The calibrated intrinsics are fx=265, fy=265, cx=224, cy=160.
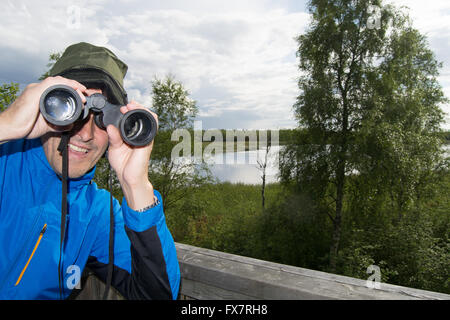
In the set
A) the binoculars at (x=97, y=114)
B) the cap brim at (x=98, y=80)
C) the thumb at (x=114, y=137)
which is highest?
the cap brim at (x=98, y=80)

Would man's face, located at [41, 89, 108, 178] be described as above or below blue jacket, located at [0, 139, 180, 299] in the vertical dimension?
above

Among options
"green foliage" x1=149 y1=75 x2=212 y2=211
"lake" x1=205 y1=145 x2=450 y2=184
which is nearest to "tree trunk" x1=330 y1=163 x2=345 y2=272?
"lake" x1=205 y1=145 x2=450 y2=184

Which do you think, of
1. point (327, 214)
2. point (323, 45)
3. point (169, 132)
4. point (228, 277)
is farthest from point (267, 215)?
point (228, 277)

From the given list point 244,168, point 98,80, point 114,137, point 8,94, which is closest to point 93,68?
point 98,80

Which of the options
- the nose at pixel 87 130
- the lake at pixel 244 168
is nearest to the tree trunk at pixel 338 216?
the lake at pixel 244 168

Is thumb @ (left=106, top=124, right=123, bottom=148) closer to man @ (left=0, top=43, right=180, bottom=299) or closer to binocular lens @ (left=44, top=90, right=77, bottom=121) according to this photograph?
man @ (left=0, top=43, right=180, bottom=299)

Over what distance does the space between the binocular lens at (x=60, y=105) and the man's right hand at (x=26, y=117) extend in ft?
0.13

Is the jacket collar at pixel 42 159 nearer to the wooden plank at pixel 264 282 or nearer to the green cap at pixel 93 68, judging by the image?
the green cap at pixel 93 68

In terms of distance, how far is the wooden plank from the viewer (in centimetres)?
108

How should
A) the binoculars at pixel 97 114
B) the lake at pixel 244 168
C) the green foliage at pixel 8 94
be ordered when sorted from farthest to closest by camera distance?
the lake at pixel 244 168 < the green foliage at pixel 8 94 < the binoculars at pixel 97 114

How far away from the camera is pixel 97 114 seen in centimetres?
117

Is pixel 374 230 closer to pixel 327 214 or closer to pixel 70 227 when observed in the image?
pixel 327 214

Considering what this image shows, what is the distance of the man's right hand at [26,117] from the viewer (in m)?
0.81
